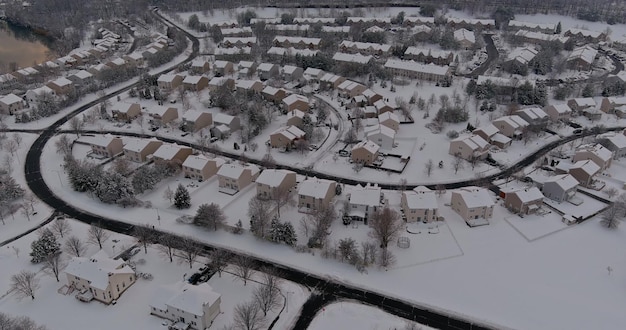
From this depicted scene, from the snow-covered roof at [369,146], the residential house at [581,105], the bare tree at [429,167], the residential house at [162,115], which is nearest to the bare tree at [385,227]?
the bare tree at [429,167]

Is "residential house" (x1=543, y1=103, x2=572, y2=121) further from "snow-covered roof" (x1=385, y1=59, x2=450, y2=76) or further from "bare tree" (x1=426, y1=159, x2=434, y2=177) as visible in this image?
"bare tree" (x1=426, y1=159, x2=434, y2=177)

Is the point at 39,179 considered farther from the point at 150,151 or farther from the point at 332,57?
the point at 332,57

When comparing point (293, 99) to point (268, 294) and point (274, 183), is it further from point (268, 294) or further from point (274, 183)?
point (268, 294)

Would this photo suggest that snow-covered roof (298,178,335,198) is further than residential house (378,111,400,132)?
No

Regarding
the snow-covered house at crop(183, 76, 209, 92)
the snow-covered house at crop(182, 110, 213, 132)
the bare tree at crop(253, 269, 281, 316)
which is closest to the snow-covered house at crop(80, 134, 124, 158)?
the snow-covered house at crop(182, 110, 213, 132)

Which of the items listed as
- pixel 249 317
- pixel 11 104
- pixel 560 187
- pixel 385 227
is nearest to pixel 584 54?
pixel 560 187

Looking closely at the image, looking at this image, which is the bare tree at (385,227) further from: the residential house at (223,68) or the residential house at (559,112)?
the residential house at (223,68)

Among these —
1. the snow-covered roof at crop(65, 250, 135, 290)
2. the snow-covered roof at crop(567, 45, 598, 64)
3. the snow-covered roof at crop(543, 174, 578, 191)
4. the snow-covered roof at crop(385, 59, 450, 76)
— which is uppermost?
the snow-covered roof at crop(567, 45, 598, 64)
